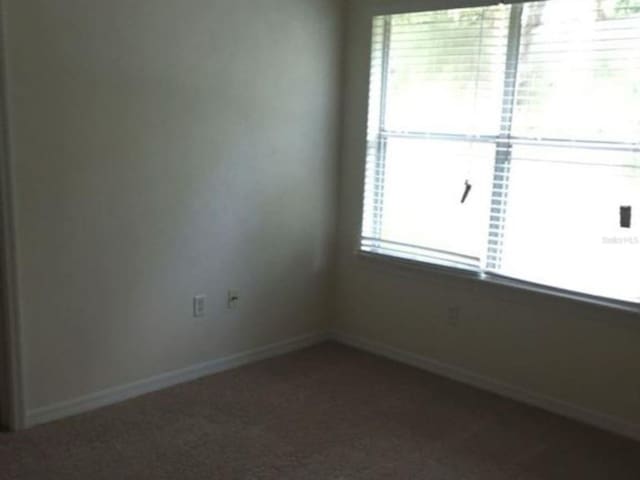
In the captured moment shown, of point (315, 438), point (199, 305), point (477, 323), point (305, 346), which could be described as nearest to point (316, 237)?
point (305, 346)

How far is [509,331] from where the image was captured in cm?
360

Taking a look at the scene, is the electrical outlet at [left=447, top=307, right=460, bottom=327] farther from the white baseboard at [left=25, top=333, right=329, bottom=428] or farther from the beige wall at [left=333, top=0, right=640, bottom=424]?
the white baseboard at [left=25, top=333, right=329, bottom=428]

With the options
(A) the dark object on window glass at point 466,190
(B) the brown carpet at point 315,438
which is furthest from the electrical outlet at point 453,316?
(A) the dark object on window glass at point 466,190

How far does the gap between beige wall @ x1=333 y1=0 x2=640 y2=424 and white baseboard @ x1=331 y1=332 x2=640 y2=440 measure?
3 cm

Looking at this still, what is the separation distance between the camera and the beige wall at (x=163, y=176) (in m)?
2.93

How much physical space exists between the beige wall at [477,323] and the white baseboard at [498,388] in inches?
1.2

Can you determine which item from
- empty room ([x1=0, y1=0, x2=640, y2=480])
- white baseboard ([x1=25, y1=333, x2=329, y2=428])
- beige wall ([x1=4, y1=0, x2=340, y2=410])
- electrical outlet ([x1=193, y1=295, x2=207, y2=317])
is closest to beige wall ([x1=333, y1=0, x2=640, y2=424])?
empty room ([x1=0, y1=0, x2=640, y2=480])

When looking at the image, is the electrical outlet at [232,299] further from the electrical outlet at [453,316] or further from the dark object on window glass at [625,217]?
the dark object on window glass at [625,217]

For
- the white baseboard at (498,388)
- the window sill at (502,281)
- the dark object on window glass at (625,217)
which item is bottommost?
the white baseboard at (498,388)

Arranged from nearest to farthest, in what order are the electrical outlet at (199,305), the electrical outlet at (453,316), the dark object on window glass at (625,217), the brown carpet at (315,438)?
the brown carpet at (315,438) → the dark object on window glass at (625,217) → the electrical outlet at (199,305) → the electrical outlet at (453,316)

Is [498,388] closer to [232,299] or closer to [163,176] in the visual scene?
[232,299]

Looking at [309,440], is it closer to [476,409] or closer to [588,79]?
[476,409]

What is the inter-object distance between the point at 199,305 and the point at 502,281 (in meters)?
1.72

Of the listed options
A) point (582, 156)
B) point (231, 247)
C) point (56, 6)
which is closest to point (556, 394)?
point (582, 156)
